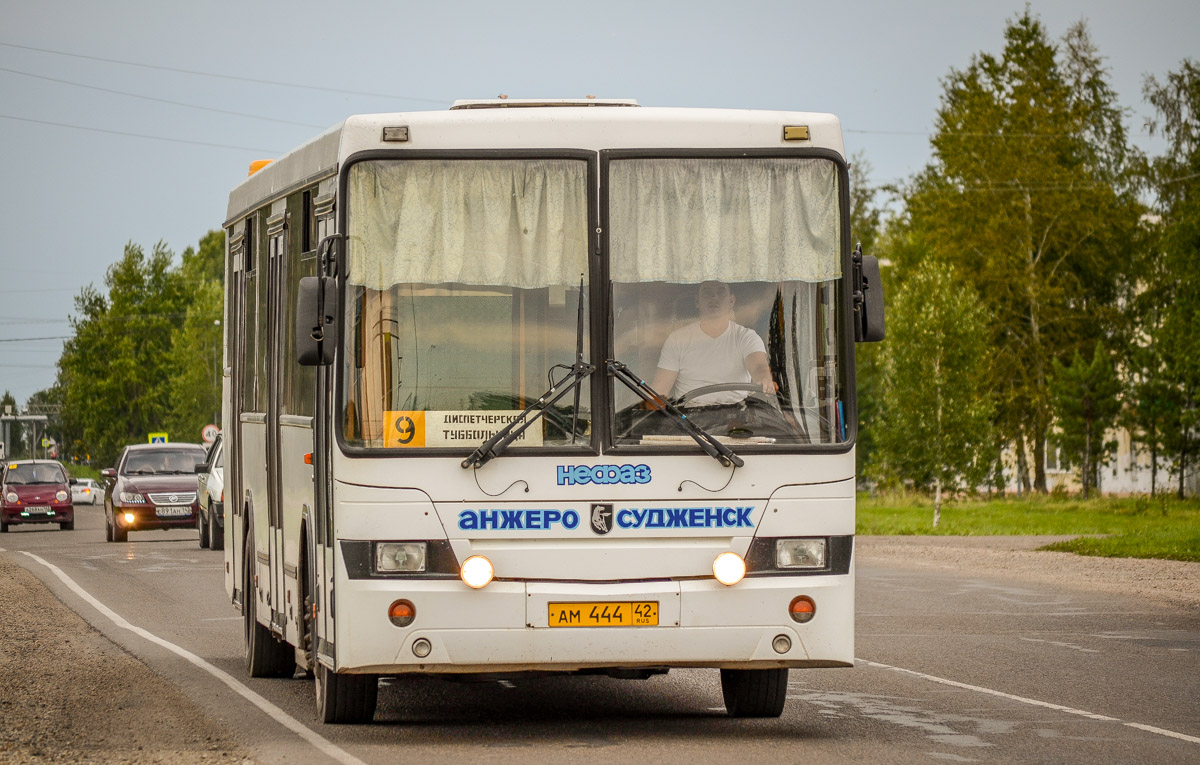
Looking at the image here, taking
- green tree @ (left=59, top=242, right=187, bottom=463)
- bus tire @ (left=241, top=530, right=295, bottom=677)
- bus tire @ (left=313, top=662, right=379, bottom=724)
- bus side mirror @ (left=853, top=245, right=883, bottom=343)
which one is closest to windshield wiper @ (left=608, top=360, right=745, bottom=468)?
bus side mirror @ (left=853, top=245, right=883, bottom=343)

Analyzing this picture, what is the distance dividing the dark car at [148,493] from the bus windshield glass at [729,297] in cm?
2740

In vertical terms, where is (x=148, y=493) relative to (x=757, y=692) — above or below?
above

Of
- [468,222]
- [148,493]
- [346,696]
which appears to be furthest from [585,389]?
[148,493]

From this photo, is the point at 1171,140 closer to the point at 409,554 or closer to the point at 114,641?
the point at 114,641

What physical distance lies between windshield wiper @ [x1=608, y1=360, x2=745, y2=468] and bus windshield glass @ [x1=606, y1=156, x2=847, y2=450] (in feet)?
0.06

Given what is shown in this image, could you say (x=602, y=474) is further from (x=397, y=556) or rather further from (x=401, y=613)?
(x=401, y=613)

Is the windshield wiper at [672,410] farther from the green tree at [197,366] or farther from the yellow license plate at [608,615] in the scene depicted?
the green tree at [197,366]

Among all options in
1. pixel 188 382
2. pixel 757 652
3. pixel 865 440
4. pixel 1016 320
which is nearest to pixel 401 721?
pixel 757 652

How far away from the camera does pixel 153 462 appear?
3678 cm

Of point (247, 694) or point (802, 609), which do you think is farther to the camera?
point (247, 694)

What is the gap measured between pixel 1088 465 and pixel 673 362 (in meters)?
50.4

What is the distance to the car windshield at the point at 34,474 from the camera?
4488 cm

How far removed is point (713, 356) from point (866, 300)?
0.83 m

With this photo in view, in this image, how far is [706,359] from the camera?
9.10 metres
